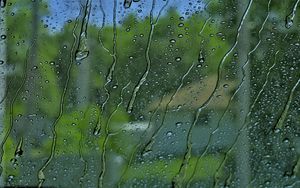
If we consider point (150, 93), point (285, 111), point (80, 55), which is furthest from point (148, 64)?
point (285, 111)

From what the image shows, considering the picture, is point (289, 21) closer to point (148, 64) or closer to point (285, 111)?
point (285, 111)

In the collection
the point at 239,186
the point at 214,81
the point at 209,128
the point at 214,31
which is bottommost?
the point at 239,186

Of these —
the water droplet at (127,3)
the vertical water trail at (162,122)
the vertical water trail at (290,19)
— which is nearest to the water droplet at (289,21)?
the vertical water trail at (290,19)

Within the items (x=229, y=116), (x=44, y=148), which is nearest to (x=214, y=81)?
(x=229, y=116)

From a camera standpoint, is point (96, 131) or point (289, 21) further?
point (289, 21)

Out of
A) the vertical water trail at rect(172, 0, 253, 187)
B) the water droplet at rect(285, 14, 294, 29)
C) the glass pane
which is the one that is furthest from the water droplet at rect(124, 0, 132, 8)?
the water droplet at rect(285, 14, 294, 29)

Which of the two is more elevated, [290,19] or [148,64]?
[290,19]

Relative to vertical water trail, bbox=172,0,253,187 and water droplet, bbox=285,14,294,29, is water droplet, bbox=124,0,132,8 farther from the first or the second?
water droplet, bbox=285,14,294,29

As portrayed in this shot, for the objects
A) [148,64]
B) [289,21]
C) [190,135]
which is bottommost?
[190,135]

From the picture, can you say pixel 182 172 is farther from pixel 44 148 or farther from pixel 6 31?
pixel 6 31
